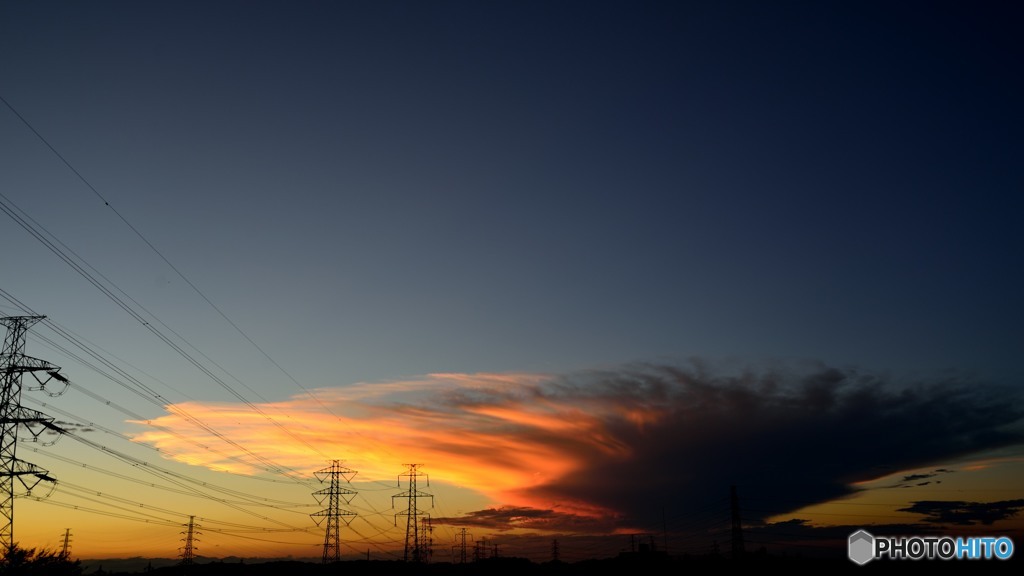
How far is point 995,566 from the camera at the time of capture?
102 metres

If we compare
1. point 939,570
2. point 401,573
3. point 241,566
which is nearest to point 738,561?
point 939,570

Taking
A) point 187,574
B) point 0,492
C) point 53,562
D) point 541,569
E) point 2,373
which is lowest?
point 541,569

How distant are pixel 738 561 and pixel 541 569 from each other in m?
91.2

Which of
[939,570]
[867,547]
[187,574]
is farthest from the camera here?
[187,574]

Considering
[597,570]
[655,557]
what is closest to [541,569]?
[597,570]

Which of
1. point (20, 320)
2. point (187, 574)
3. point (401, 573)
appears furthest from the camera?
point (401, 573)

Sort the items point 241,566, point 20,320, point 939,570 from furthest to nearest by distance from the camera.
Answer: point 241,566
point 939,570
point 20,320

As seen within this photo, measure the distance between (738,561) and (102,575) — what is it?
9758cm

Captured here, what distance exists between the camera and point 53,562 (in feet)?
254

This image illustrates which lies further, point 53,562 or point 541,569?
point 541,569

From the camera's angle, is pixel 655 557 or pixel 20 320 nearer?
Result: pixel 20 320

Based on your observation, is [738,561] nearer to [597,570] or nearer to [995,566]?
[995,566]

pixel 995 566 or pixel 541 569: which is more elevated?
pixel 995 566

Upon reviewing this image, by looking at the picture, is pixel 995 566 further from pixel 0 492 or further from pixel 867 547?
pixel 0 492
